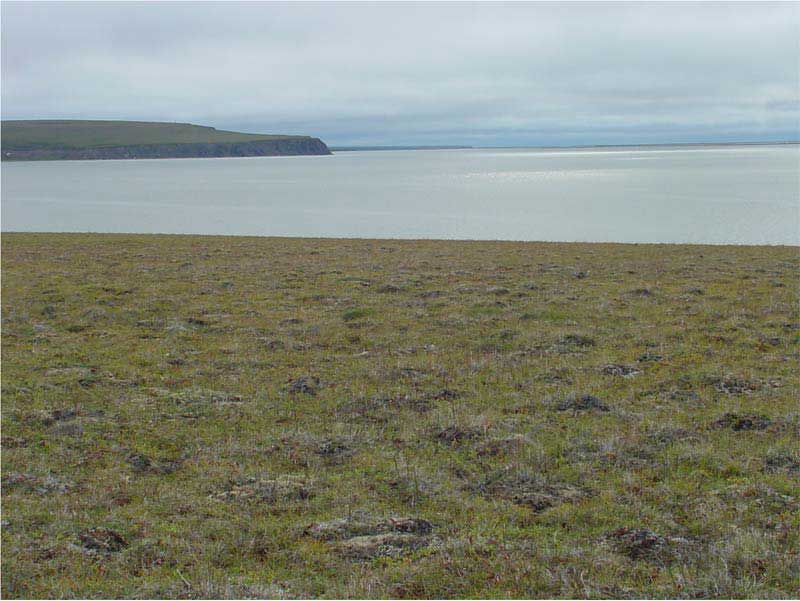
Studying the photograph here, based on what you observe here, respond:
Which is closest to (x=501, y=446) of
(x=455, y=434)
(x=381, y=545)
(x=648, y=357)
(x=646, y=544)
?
(x=455, y=434)

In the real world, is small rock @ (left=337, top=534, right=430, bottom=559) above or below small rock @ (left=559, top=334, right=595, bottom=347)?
below

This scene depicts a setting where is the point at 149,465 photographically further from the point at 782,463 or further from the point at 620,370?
the point at 620,370

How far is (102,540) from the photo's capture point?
8.11m

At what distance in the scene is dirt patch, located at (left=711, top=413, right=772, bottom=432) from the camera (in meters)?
11.7

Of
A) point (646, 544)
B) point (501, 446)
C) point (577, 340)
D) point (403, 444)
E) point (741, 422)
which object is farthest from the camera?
point (577, 340)

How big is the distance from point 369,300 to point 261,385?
900 cm

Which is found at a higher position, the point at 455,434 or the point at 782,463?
the point at 782,463

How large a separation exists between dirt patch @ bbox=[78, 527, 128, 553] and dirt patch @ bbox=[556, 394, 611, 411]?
7623 mm

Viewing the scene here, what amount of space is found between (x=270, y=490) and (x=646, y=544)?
4748 millimetres

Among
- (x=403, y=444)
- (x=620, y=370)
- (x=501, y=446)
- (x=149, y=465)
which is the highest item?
(x=620, y=370)

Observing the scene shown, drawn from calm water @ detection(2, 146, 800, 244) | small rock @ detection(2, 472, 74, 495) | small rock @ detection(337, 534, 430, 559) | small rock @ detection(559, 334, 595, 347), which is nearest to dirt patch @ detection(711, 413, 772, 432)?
small rock @ detection(559, 334, 595, 347)

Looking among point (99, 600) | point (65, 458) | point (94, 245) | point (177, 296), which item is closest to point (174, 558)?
point (99, 600)

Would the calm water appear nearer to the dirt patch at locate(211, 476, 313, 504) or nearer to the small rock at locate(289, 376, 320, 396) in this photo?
the small rock at locate(289, 376, 320, 396)

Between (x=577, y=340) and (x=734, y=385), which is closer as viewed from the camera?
(x=734, y=385)
